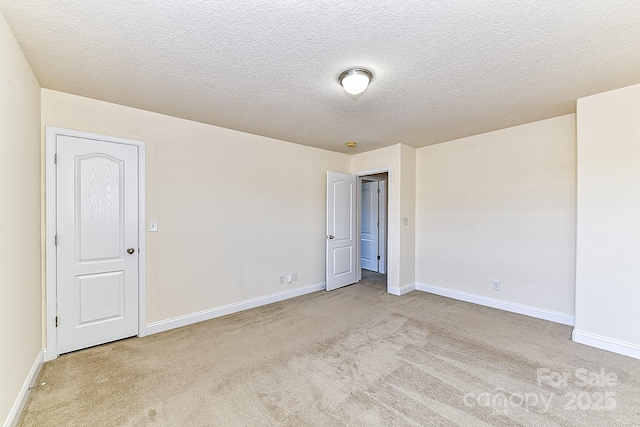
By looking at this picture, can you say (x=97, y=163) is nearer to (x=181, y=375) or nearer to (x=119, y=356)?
(x=119, y=356)

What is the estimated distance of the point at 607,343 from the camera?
2.59 m

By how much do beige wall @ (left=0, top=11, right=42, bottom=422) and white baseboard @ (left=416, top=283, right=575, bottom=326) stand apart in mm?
4643

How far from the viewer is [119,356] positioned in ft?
8.26

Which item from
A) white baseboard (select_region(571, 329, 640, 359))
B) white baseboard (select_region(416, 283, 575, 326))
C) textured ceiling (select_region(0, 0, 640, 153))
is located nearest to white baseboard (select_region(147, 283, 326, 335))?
white baseboard (select_region(416, 283, 575, 326))

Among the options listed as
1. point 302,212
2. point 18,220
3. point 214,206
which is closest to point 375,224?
point 302,212

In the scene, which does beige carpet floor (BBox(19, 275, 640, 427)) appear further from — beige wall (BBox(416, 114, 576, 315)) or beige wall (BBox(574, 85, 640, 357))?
beige wall (BBox(416, 114, 576, 315))

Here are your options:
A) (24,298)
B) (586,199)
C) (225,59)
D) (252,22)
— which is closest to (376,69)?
(252,22)

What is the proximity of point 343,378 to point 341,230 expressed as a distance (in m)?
2.86

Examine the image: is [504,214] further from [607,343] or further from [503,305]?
[607,343]

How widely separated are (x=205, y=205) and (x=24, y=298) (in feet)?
5.69

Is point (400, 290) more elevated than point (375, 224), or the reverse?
point (375, 224)

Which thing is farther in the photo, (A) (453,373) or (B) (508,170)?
(B) (508,170)

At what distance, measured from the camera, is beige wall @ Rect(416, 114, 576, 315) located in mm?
3266

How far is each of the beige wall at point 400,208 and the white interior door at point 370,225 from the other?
5.19 ft
